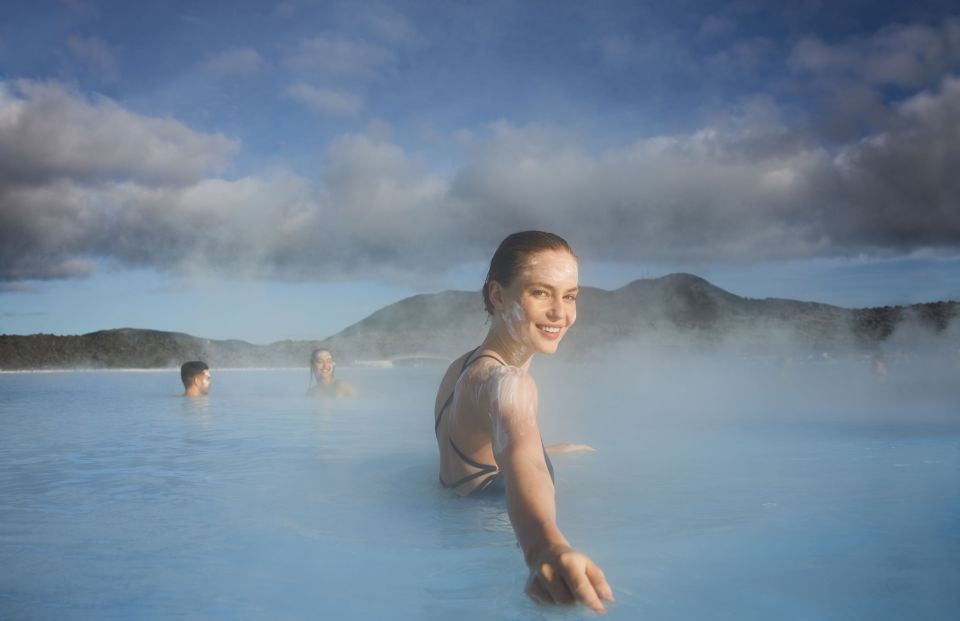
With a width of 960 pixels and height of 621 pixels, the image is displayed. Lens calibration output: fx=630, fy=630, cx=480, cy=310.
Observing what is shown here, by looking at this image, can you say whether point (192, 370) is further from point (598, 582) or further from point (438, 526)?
point (598, 582)

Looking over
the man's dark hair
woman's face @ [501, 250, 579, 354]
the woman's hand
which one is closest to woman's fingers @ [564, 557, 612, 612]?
the woman's hand

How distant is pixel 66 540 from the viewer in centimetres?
282

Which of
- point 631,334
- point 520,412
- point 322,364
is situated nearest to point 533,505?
point 520,412

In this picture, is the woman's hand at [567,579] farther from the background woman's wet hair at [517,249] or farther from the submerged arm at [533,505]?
the background woman's wet hair at [517,249]

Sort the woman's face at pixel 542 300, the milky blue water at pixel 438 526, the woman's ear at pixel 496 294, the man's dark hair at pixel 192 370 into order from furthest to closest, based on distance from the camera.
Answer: the man's dark hair at pixel 192 370 → the woman's ear at pixel 496 294 → the woman's face at pixel 542 300 → the milky blue water at pixel 438 526

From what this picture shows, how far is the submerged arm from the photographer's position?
152 cm

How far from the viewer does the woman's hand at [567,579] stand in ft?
4.90

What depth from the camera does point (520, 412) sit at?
2115mm

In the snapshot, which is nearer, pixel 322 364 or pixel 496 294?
pixel 496 294

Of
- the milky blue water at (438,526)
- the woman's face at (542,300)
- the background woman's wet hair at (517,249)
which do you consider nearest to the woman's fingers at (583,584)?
the milky blue water at (438,526)

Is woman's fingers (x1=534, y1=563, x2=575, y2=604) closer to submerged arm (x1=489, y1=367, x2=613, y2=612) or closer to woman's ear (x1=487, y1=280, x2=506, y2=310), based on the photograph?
submerged arm (x1=489, y1=367, x2=613, y2=612)

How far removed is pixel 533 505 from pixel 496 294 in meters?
1.16

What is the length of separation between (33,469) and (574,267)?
445cm

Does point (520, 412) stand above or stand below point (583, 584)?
above
